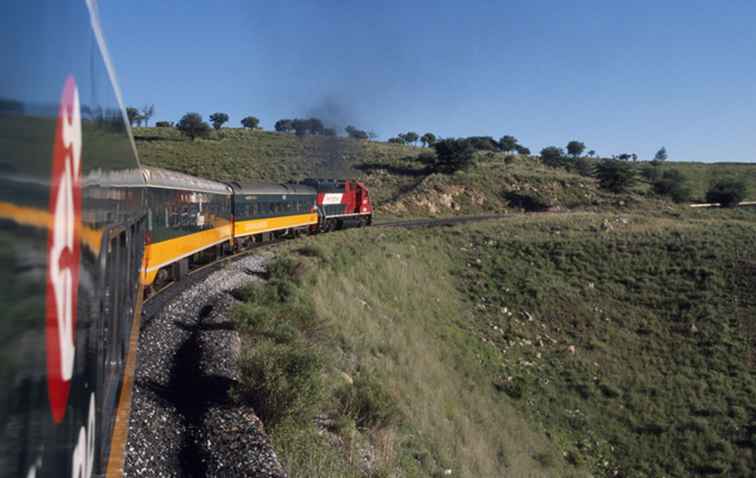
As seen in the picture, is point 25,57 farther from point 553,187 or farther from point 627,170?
point 627,170

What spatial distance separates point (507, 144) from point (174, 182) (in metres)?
119

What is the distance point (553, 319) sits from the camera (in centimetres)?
2848

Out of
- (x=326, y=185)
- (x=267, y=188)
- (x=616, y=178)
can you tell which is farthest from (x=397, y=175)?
(x=267, y=188)

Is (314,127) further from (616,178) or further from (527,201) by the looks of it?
(616,178)

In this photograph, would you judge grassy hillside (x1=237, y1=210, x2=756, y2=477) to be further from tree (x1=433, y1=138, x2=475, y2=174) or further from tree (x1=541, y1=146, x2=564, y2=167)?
tree (x1=541, y1=146, x2=564, y2=167)

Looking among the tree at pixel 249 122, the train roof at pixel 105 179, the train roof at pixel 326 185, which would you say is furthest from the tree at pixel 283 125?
the train roof at pixel 105 179

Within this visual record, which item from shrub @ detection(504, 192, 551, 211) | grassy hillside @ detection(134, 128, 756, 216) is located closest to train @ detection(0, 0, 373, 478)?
grassy hillside @ detection(134, 128, 756, 216)

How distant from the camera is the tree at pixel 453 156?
237ft

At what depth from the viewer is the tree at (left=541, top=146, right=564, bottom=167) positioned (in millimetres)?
98175

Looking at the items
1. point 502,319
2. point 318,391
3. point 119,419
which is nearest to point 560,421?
point 502,319

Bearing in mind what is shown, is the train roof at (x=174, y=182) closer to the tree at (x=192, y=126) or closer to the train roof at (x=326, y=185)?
the train roof at (x=326, y=185)

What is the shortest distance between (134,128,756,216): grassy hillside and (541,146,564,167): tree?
1792cm

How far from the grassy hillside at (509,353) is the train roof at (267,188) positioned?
271 centimetres

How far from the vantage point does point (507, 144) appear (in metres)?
128
